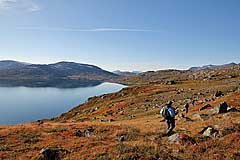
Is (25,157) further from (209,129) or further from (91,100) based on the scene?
(91,100)

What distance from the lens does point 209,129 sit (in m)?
22.9

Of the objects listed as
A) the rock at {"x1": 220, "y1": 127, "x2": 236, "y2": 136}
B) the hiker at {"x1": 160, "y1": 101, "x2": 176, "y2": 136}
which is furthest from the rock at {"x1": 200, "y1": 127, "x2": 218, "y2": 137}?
the hiker at {"x1": 160, "y1": 101, "x2": 176, "y2": 136}

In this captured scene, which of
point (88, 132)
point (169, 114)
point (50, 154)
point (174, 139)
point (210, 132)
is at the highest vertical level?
point (169, 114)

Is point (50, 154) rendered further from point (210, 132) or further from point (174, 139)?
point (210, 132)

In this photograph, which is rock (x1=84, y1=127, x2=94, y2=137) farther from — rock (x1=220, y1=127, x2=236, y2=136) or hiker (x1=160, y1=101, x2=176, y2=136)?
rock (x1=220, y1=127, x2=236, y2=136)

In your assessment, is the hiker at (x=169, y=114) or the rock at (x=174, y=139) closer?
the rock at (x=174, y=139)

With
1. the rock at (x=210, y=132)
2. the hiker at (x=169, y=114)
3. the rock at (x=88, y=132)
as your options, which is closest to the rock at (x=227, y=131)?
the rock at (x=210, y=132)

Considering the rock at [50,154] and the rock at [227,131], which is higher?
the rock at [227,131]

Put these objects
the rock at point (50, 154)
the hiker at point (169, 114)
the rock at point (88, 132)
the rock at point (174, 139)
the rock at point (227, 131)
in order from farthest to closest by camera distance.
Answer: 1. the rock at point (88, 132)
2. the hiker at point (169, 114)
3. the rock at point (227, 131)
4. the rock at point (174, 139)
5. the rock at point (50, 154)

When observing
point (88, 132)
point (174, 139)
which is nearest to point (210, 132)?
point (174, 139)

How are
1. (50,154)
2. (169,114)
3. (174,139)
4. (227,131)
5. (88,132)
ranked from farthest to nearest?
(88,132) < (169,114) < (227,131) < (174,139) < (50,154)

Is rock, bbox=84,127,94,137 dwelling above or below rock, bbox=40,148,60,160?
below

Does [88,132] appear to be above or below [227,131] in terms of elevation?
below

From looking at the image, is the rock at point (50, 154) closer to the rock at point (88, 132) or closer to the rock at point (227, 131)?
the rock at point (88, 132)
